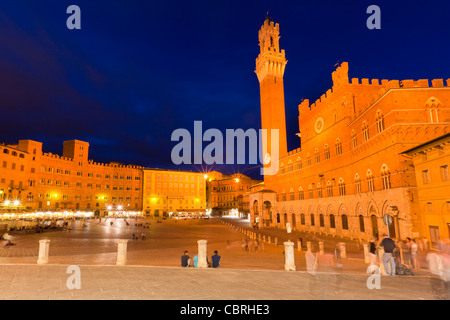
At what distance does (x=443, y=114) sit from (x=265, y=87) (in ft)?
120

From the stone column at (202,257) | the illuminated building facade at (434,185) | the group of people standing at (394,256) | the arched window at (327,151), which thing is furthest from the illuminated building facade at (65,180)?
the illuminated building facade at (434,185)

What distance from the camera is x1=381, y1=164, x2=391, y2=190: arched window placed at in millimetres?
21633

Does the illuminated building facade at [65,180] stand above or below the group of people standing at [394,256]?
above

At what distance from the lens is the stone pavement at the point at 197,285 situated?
8055 mm

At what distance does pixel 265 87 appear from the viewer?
54281mm

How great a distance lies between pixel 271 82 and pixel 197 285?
49882 millimetres

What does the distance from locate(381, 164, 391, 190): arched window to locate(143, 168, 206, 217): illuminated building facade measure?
74.0m

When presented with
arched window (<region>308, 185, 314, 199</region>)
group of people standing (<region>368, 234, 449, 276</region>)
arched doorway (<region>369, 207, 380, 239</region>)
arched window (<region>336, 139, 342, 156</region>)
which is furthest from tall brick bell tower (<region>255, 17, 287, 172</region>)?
group of people standing (<region>368, 234, 449, 276</region>)

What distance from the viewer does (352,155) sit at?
2853cm

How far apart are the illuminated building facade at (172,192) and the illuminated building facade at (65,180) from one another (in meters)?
3.36

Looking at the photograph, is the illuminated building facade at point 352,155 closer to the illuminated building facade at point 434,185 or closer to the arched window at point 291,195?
the arched window at point 291,195

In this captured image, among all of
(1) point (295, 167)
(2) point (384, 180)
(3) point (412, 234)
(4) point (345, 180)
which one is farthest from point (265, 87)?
(3) point (412, 234)
